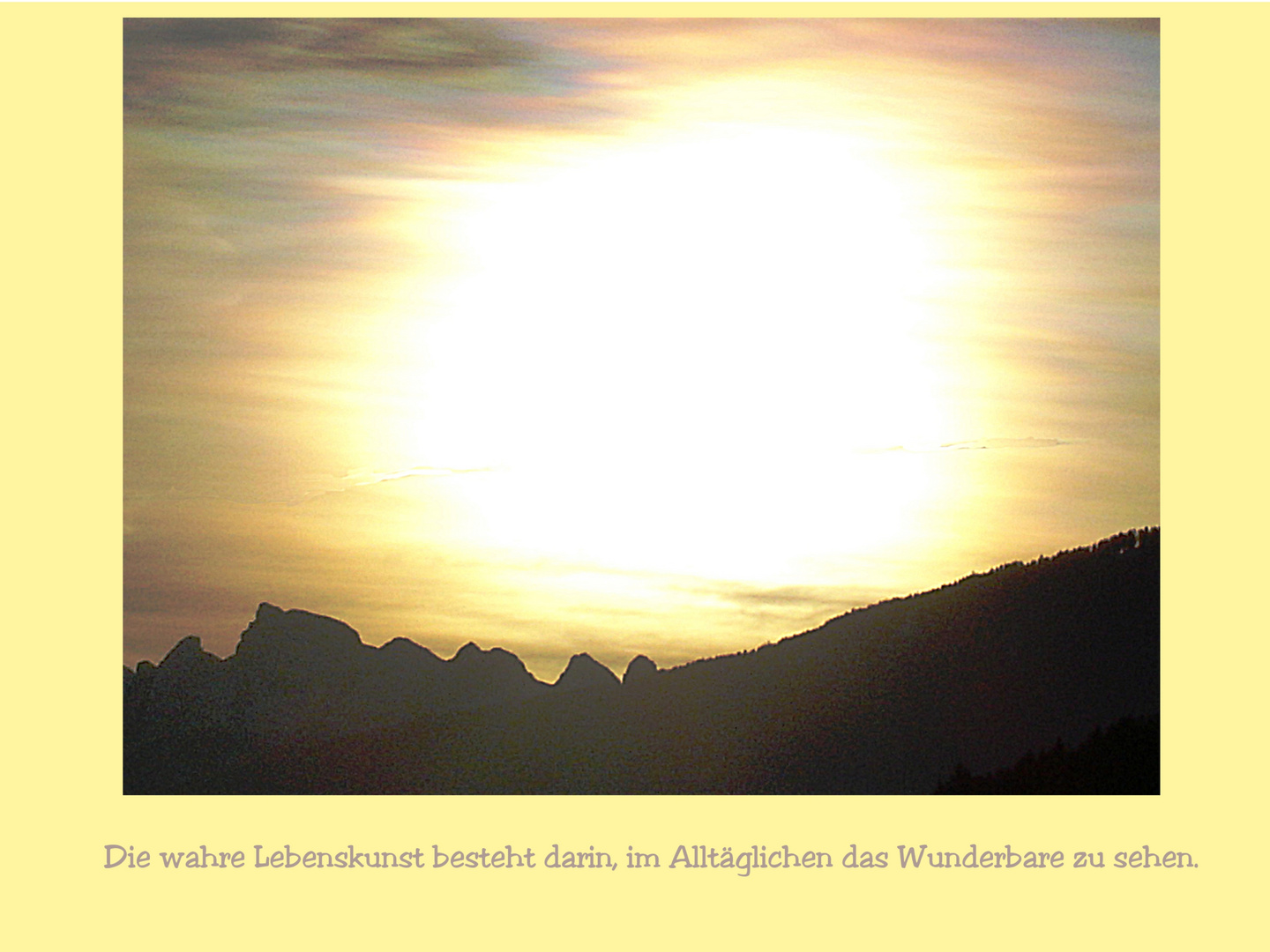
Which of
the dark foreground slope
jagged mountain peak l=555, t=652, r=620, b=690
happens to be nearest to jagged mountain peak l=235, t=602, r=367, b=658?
the dark foreground slope

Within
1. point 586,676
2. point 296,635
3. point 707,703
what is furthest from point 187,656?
point 707,703

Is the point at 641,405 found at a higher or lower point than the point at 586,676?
higher

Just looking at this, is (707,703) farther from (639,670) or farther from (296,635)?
(296,635)

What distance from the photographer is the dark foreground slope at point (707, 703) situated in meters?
6.94

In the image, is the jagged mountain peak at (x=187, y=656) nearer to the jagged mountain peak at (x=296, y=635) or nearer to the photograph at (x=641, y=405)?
the photograph at (x=641, y=405)

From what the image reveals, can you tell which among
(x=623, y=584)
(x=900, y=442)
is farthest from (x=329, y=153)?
A: (x=900, y=442)

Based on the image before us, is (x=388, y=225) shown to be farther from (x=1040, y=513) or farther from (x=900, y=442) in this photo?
(x=1040, y=513)

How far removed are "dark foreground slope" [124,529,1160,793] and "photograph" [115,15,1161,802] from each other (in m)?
0.02

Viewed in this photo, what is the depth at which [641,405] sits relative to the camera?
728cm

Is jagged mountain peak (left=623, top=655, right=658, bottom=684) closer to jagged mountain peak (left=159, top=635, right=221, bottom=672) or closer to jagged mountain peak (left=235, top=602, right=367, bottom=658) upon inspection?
jagged mountain peak (left=235, top=602, right=367, bottom=658)

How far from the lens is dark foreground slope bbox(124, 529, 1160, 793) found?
6.94 metres

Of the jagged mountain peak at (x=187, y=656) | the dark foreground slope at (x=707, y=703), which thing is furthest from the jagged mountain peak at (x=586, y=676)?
the jagged mountain peak at (x=187, y=656)

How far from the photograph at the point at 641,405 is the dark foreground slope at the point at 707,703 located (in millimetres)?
19

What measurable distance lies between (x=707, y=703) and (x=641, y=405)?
166 centimetres
